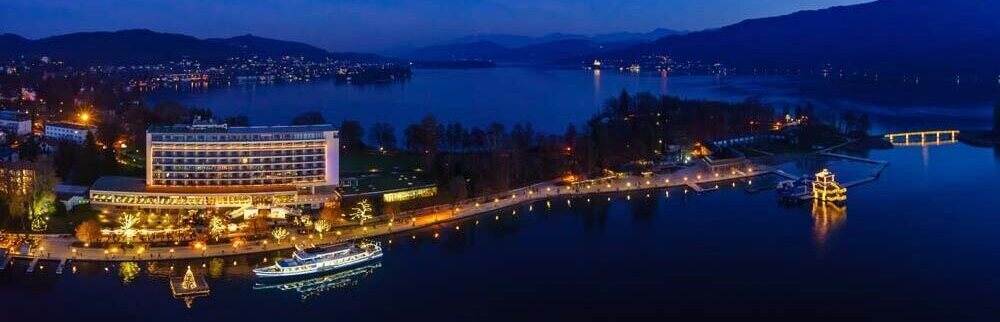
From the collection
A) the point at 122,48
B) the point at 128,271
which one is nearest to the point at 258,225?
the point at 128,271

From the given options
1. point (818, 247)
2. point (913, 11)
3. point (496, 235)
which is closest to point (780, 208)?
point (818, 247)

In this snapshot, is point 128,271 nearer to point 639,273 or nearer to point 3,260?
point 3,260

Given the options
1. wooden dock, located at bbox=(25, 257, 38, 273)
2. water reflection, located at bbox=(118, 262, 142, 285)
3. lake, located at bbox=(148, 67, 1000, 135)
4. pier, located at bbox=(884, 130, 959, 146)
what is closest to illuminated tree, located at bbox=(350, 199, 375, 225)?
water reflection, located at bbox=(118, 262, 142, 285)

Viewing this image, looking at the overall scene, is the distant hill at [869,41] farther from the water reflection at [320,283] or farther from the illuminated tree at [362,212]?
the water reflection at [320,283]

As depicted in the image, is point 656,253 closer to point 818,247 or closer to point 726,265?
point 726,265

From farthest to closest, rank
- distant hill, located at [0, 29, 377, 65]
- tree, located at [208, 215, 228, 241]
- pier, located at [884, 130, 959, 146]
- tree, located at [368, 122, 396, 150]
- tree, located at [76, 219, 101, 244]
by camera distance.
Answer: distant hill, located at [0, 29, 377, 65]
pier, located at [884, 130, 959, 146]
tree, located at [368, 122, 396, 150]
tree, located at [208, 215, 228, 241]
tree, located at [76, 219, 101, 244]

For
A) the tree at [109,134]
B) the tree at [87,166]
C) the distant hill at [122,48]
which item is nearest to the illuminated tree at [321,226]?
→ the tree at [87,166]

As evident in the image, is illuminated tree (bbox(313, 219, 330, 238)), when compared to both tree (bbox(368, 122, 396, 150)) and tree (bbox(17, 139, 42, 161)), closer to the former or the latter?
tree (bbox(17, 139, 42, 161))
